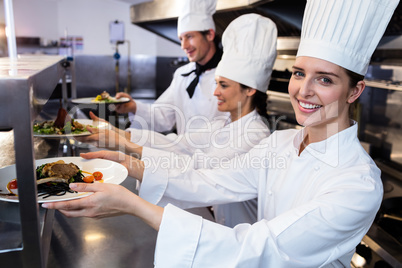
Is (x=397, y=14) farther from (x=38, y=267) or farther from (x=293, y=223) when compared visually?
(x=38, y=267)

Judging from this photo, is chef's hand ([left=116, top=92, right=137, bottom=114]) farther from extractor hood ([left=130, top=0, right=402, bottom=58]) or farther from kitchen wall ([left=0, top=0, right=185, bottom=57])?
kitchen wall ([left=0, top=0, right=185, bottom=57])

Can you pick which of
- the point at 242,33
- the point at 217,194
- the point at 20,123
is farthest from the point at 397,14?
the point at 20,123

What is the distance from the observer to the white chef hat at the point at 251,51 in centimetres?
187

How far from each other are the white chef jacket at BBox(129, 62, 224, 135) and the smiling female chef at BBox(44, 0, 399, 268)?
3.93 feet

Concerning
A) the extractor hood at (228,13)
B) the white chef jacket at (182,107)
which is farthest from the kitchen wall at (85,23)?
the white chef jacket at (182,107)

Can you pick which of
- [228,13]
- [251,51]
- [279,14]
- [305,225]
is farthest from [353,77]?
[228,13]

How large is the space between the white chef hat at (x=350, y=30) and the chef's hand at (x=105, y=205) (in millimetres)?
693

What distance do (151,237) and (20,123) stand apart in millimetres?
855

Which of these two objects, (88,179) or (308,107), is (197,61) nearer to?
(308,107)

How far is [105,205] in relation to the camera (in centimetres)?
92

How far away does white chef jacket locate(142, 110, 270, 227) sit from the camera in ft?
5.60

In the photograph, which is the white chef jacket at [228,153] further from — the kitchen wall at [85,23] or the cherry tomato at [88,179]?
the kitchen wall at [85,23]

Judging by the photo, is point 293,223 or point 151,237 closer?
point 293,223

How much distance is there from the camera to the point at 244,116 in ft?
6.54
